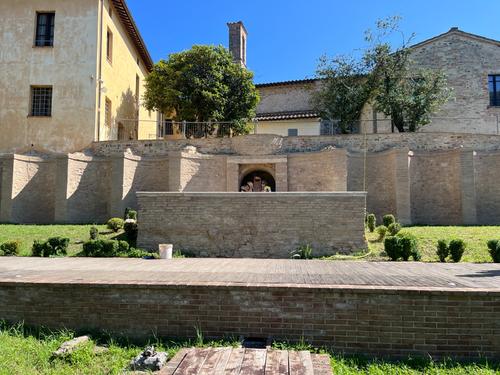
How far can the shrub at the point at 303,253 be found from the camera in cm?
1239

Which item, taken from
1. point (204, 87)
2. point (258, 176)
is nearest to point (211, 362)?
point (258, 176)

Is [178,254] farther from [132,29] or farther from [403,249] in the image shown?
[132,29]

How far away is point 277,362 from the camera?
165 inches

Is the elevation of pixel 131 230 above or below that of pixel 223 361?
above

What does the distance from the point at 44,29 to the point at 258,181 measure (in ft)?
48.4

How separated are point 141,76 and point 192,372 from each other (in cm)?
2912

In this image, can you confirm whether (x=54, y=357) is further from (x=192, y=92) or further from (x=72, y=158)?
(x=192, y=92)

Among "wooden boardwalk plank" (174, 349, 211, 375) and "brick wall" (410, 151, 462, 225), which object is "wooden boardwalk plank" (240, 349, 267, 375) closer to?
"wooden boardwalk plank" (174, 349, 211, 375)

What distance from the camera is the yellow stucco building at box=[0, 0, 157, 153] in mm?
21156

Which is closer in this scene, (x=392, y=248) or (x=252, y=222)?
(x=392, y=248)

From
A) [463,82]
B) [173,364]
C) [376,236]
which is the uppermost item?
[463,82]

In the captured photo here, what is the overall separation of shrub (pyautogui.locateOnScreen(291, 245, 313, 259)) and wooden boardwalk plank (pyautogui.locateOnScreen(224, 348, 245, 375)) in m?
8.03

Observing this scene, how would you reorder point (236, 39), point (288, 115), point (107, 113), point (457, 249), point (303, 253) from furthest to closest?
point (236, 39)
point (288, 115)
point (107, 113)
point (303, 253)
point (457, 249)

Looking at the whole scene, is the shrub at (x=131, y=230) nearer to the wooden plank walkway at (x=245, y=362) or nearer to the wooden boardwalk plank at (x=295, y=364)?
the wooden plank walkway at (x=245, y=362)
